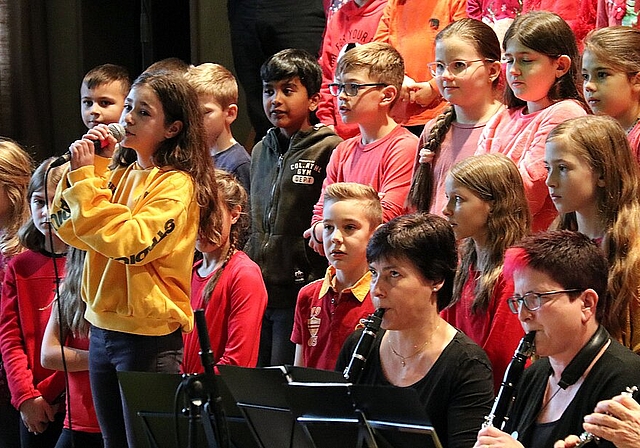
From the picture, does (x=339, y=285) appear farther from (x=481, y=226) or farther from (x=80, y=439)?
(x=80, y=439)

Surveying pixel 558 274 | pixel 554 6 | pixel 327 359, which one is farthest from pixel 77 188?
pixel 554 6

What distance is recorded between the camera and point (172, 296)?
3.10 metres

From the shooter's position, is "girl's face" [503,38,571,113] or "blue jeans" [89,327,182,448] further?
"girl's face" [503,38,571,113]

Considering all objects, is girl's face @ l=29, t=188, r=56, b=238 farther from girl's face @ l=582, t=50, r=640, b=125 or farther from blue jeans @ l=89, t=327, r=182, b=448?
girl's face @ l=582, t=50, r=640, b=125

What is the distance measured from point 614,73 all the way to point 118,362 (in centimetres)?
164

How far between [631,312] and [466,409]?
1.58 feet

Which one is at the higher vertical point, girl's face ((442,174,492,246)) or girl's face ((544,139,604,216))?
girl's face ((544,139,604,216))

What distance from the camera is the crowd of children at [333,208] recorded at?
2.86 meters

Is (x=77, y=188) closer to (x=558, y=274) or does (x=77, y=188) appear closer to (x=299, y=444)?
(x=299, y=444)

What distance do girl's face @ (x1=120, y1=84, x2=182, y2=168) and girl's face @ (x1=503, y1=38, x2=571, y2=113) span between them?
3.48 feet

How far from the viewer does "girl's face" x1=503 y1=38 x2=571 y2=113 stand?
3395 mm

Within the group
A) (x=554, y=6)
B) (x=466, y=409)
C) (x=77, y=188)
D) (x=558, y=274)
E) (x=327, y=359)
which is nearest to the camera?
(x=558, y=274)

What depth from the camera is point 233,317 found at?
345cm

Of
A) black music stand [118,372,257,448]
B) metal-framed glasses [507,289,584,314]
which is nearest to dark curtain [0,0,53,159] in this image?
black music stand [118,372,257,448]
